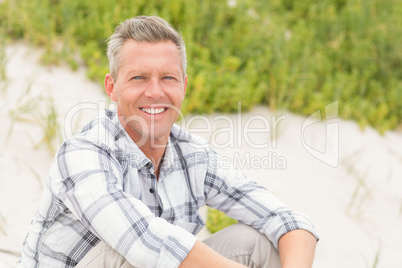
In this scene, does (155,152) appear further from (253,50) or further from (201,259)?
(253,50)

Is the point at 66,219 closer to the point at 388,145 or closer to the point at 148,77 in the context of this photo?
the point at 148,77

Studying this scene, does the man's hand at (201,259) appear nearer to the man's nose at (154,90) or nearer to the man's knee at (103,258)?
the man's knee at (103,258)

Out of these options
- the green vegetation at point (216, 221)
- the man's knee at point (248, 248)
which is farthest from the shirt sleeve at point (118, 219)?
the green vegetation at point (216, 221)

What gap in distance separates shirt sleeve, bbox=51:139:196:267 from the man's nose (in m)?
0.42

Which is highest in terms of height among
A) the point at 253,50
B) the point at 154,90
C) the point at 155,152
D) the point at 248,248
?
the point at 253,50

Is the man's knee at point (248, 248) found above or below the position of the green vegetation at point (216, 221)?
above

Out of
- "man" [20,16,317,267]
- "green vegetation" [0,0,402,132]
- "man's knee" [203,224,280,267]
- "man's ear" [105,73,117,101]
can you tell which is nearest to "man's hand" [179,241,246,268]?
"man" [20,16,317,267]

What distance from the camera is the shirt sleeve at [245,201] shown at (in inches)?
92.7

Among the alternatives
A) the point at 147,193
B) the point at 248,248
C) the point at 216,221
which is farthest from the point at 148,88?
the point at 216,221

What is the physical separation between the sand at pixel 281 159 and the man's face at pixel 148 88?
4.00ft

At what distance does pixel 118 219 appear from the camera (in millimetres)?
1896

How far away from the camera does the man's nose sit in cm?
223

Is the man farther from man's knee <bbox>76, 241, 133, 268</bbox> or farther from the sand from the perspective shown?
the sand

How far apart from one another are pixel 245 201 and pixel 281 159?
193 centimetres
